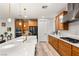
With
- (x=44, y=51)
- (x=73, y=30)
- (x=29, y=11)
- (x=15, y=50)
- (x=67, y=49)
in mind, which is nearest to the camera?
(x=15, y=50)

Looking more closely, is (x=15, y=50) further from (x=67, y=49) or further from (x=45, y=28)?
(x=67, y=49)

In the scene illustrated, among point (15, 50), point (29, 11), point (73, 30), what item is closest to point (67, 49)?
point (73, 30)

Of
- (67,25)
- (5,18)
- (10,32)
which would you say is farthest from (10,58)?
(67,25)

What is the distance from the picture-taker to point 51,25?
111 inches

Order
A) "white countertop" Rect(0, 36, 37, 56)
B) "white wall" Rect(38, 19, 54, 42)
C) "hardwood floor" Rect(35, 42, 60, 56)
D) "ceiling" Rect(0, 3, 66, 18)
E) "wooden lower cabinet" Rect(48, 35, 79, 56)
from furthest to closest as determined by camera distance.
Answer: "hardwood floor" Rect(35, 42, 60, 56) < "white wall" Rect(38, 19, 54, 42) < "wooden lower cabinet" Rect(48, 35, 79, 56) < "ceiling" Rect(0, 3, 66, 18) < "white countertop" Rect(0, 36, 37, 56)

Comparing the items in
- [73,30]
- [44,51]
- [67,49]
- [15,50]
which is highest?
[73,30]

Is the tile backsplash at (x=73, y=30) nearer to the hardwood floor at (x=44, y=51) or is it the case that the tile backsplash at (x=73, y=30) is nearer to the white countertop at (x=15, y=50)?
the hardwood floor at (x=44, y=51)

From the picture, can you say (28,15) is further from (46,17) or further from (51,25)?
(51,25)

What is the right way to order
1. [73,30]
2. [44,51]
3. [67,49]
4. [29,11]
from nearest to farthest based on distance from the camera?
[29,11], [67,49], [73,30], [44,51]

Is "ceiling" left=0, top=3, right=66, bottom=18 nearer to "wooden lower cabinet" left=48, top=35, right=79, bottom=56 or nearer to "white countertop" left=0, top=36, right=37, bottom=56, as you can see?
"white countertop" left=0, top=36, right=37, bottom=56

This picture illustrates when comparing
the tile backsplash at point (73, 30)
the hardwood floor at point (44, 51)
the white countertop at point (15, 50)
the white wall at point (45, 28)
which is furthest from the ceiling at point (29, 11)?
the tile backsplash at point (73, 30)

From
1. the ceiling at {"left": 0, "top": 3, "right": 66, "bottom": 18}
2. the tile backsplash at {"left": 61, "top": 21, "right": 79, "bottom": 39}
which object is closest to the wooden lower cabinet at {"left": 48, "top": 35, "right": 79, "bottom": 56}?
the tile backsplash at {"left": 61, "top": 21, "right": 79, "bottom": 39}

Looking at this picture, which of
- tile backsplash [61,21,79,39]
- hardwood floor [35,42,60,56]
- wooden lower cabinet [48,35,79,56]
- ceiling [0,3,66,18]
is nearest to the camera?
ceiling [0,3,66,18]

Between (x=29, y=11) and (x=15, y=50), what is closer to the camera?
(x=15, y=50)
